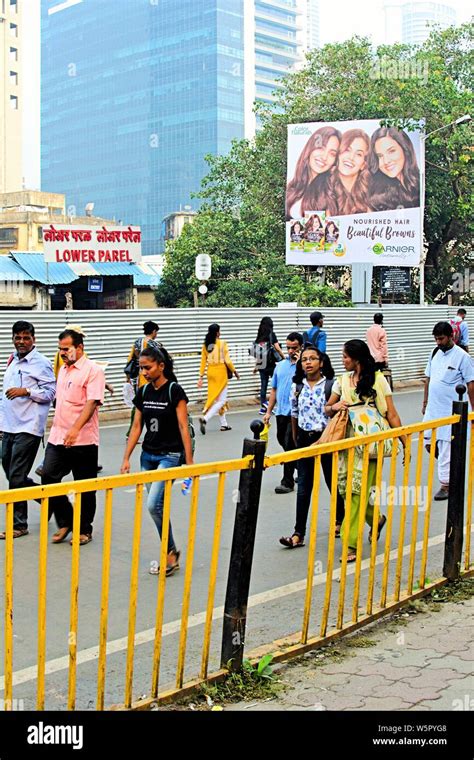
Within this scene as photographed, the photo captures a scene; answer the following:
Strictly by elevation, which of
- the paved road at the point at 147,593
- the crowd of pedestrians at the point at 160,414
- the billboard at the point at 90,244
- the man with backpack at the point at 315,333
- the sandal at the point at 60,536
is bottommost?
the paved road at the point at 147,593

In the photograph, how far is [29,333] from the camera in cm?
754

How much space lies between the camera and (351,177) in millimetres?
26891

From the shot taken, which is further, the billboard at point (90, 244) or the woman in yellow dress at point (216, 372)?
the billboard at point (90, 244)

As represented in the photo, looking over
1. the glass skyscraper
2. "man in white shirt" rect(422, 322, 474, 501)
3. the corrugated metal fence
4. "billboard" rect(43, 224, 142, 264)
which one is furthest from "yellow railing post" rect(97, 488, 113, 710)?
the glass skyscraper

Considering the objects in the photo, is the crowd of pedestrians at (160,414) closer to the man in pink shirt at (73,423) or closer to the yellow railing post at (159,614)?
the man in pink shirt at (73,423)

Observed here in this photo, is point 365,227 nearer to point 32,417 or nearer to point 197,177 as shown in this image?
point 32,417

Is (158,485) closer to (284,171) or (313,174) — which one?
(313,174)

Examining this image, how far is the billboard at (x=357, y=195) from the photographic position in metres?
26.3

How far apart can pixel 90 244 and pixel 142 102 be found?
140 meters

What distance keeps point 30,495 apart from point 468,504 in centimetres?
338

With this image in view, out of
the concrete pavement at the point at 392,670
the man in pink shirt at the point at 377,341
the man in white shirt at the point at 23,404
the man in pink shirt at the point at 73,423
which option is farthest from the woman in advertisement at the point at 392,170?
the concrete pavement at the point at 392,670

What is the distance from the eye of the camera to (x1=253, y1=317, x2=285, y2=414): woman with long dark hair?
15.1 metres

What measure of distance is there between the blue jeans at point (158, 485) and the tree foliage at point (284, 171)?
20611 mm
